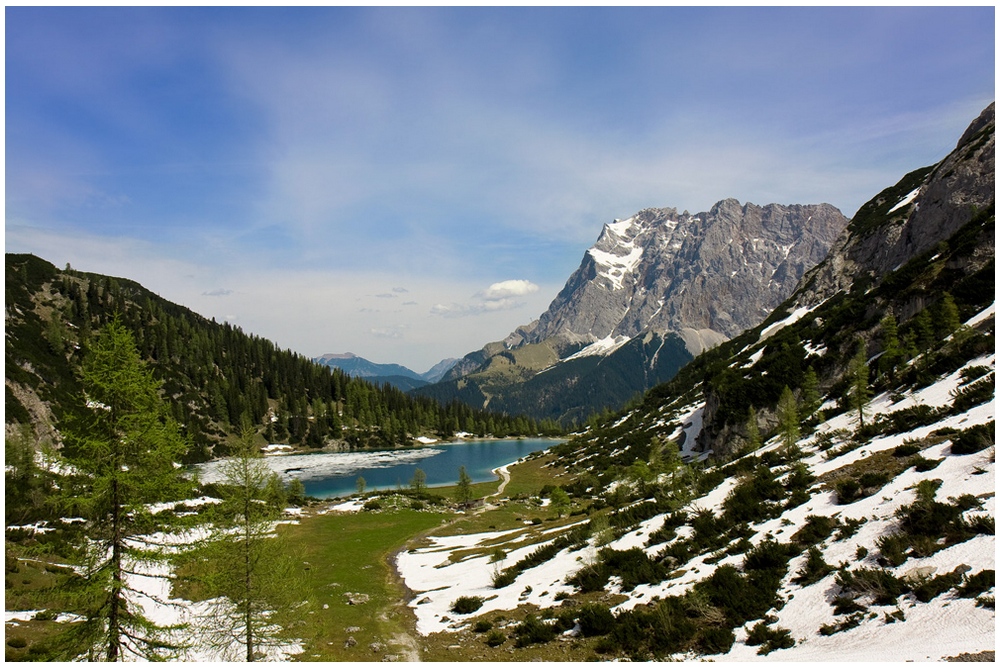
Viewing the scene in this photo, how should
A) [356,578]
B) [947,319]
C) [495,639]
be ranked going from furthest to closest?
[947,319] < [356,578] < [495,639]

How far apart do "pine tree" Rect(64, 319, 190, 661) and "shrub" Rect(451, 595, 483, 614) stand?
13.0 metres

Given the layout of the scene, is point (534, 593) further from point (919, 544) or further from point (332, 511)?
point (332, 511)

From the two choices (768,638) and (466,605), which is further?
(466,605)

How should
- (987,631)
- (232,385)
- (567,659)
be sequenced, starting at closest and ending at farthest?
(987,631) < (567,659) < (232,385)

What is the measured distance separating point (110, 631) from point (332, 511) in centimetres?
5223

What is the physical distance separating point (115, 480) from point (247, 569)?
597 centimetres

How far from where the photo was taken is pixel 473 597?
25.9 m

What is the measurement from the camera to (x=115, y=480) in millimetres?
15469

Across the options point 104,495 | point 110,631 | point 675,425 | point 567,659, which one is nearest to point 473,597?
point 567,659

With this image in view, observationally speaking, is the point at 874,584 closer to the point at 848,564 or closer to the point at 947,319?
the point at 848,564

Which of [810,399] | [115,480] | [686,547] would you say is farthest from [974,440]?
[115,480]

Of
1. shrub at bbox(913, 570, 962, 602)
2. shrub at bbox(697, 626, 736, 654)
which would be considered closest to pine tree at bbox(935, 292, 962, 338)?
shrub at bbox(913, 570, 962, 602)

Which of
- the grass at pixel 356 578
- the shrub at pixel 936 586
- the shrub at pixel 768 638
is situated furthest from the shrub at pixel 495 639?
the shrub at pixel 936 586

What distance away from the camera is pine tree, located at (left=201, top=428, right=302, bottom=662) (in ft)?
60.8
